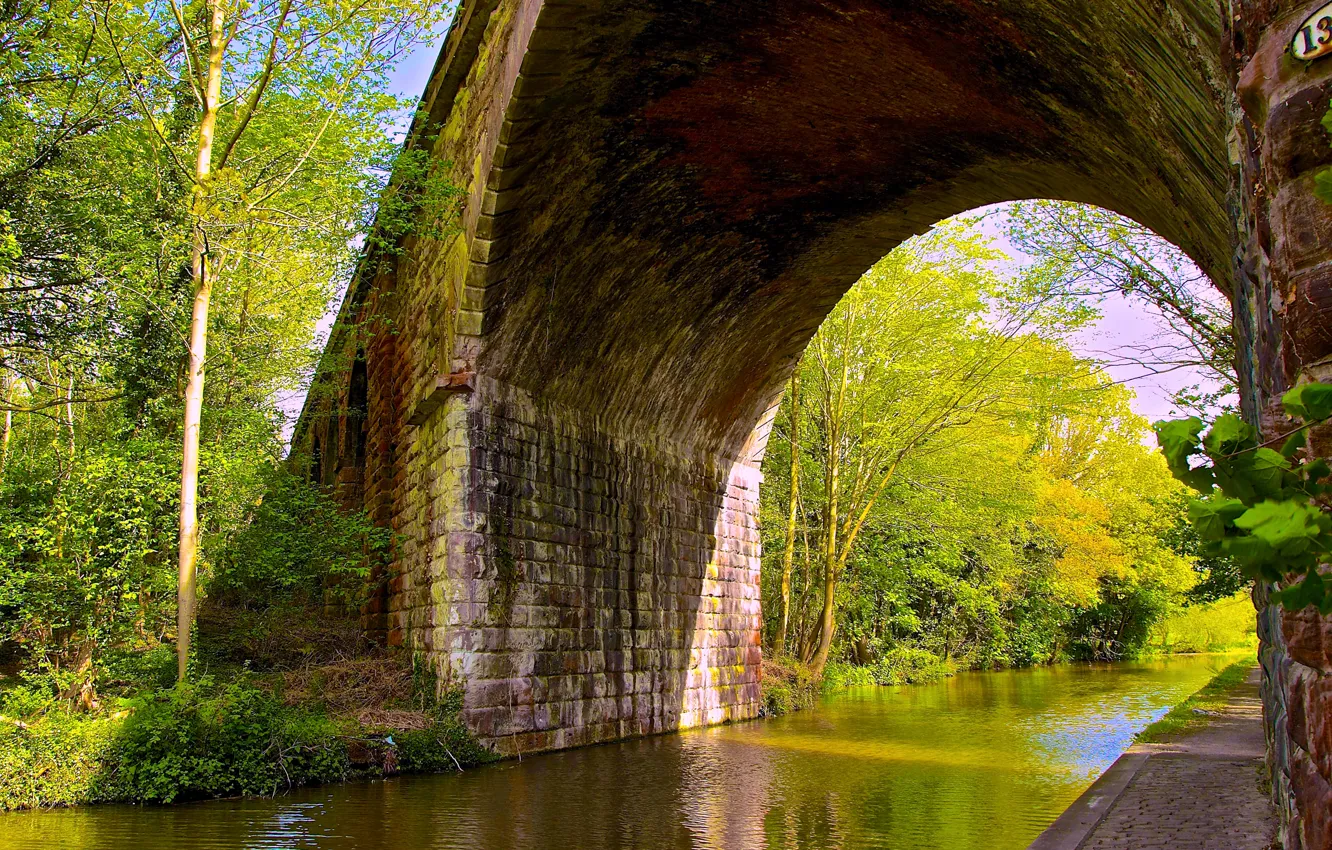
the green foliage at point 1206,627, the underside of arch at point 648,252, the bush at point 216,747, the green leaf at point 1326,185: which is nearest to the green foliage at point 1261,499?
the green leaf at point 1326,185

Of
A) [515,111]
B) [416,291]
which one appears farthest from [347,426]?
[515,111]

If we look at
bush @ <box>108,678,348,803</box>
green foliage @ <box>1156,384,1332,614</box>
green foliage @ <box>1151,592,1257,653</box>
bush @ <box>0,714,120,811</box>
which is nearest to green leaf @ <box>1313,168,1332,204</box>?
green foliage @ <box>1156,384,1332,614</box>

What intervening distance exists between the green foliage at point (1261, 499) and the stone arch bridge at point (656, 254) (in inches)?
91.6

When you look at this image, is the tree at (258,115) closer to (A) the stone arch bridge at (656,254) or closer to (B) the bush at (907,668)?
(A) the stone arch bridge at (656,254)

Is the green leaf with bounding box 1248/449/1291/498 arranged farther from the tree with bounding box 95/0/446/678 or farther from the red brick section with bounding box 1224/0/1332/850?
the tree with bounding box 95/0/446/678

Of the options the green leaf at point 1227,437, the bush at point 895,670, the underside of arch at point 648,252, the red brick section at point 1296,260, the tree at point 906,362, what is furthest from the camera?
the bush at point 895,670

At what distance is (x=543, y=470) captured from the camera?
10.6 m

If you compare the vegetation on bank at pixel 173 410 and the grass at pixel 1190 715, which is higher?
the vegetation on bank at pixel 173 410

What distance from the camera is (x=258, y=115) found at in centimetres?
1011

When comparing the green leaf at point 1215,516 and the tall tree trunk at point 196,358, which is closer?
the green leaf at point 1215,516

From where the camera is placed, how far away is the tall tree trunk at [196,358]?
27.8 ft

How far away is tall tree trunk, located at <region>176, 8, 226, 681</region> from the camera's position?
333 inches

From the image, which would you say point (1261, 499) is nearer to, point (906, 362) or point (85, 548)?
point (85, 548)

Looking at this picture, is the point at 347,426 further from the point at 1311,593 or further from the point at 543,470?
the point at 1311,593
